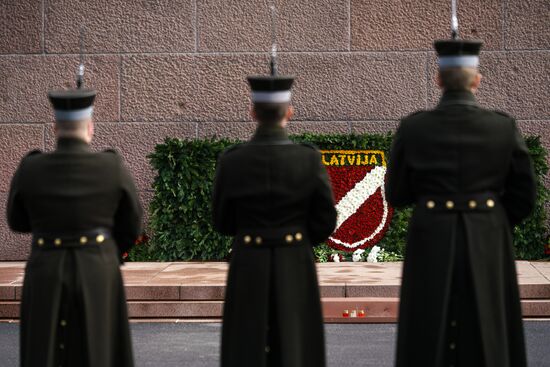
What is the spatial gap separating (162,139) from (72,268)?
8.43 m

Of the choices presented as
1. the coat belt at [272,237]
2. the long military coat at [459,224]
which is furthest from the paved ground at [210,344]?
the coat belt at [272,237]

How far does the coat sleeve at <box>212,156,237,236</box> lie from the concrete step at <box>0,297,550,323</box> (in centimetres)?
440

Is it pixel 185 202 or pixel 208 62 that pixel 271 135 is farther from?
pixel 208 62

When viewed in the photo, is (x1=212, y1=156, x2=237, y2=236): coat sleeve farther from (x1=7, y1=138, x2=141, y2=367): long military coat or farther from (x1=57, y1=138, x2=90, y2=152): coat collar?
(x1=57, y1=138, x2=90, y2=152): coat collar

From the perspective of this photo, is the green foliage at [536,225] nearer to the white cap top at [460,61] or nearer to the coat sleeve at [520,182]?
the coat sleeve at [520,182]

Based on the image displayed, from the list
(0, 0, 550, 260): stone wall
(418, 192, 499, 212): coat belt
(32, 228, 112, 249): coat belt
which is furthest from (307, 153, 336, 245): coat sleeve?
(0, 0, 550, 260): stone wall

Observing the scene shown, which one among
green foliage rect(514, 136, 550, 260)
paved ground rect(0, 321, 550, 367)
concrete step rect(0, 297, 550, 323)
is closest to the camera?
paved ground rect(0, 321, 550, 367)

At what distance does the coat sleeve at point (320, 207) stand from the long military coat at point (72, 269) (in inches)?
35.7

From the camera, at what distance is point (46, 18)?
46.9 ft

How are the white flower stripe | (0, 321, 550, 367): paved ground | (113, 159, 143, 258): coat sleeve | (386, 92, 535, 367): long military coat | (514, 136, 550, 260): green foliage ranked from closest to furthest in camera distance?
(113, 159, 143, 258): coat sleeve, (386, 92, 535, 367): long military coat, (0, 321, 550, 367): paved ground, (514, 136, 550, 260): green foliage, the white flower stripe

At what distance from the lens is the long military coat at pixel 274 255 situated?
237 inches

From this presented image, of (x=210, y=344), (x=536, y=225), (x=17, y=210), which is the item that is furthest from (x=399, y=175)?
(x=536, y=225)

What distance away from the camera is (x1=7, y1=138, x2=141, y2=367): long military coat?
5809 millimetres

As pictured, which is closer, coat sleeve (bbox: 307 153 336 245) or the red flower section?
coat sleeve (bbox: 307 153 336 245)
